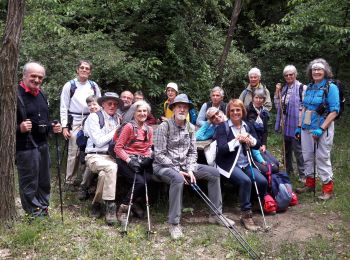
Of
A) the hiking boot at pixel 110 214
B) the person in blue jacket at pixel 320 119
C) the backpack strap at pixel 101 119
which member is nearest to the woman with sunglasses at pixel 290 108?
the person in blue jacket at pixel 320 119

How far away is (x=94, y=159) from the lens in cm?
635

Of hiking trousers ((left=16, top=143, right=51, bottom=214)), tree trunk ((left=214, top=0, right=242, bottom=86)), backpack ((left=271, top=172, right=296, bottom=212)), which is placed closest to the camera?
hiking trousers ((left=16, top=143, right=51, bottom=214))

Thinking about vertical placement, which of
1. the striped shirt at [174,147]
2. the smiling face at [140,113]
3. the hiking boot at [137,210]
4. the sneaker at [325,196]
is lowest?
the hiking boot at [137,210]

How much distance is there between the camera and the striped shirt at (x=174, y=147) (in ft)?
20.1

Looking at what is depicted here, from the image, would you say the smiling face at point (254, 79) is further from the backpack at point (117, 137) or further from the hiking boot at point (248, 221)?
the hiking boot at point (248, 221)

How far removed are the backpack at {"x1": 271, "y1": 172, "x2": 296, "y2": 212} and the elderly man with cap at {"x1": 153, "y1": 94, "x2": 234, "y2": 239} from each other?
1.03 m

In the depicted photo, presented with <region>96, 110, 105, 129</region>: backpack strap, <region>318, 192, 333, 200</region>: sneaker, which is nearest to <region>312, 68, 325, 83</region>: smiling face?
<region>318, 192, 333, 200</region>: sneaker

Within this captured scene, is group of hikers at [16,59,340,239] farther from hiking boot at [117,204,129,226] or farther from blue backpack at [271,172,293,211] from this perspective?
blue backpack at [271,172,293,211]

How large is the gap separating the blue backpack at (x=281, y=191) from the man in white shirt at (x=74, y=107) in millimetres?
3539

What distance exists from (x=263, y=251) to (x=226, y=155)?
66.7 inches

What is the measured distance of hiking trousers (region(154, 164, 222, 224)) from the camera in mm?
5762

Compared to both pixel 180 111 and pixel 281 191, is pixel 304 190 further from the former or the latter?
pixel 180 111

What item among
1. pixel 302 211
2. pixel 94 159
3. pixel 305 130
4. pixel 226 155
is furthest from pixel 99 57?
pixel 302 211

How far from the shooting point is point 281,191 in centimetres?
670
